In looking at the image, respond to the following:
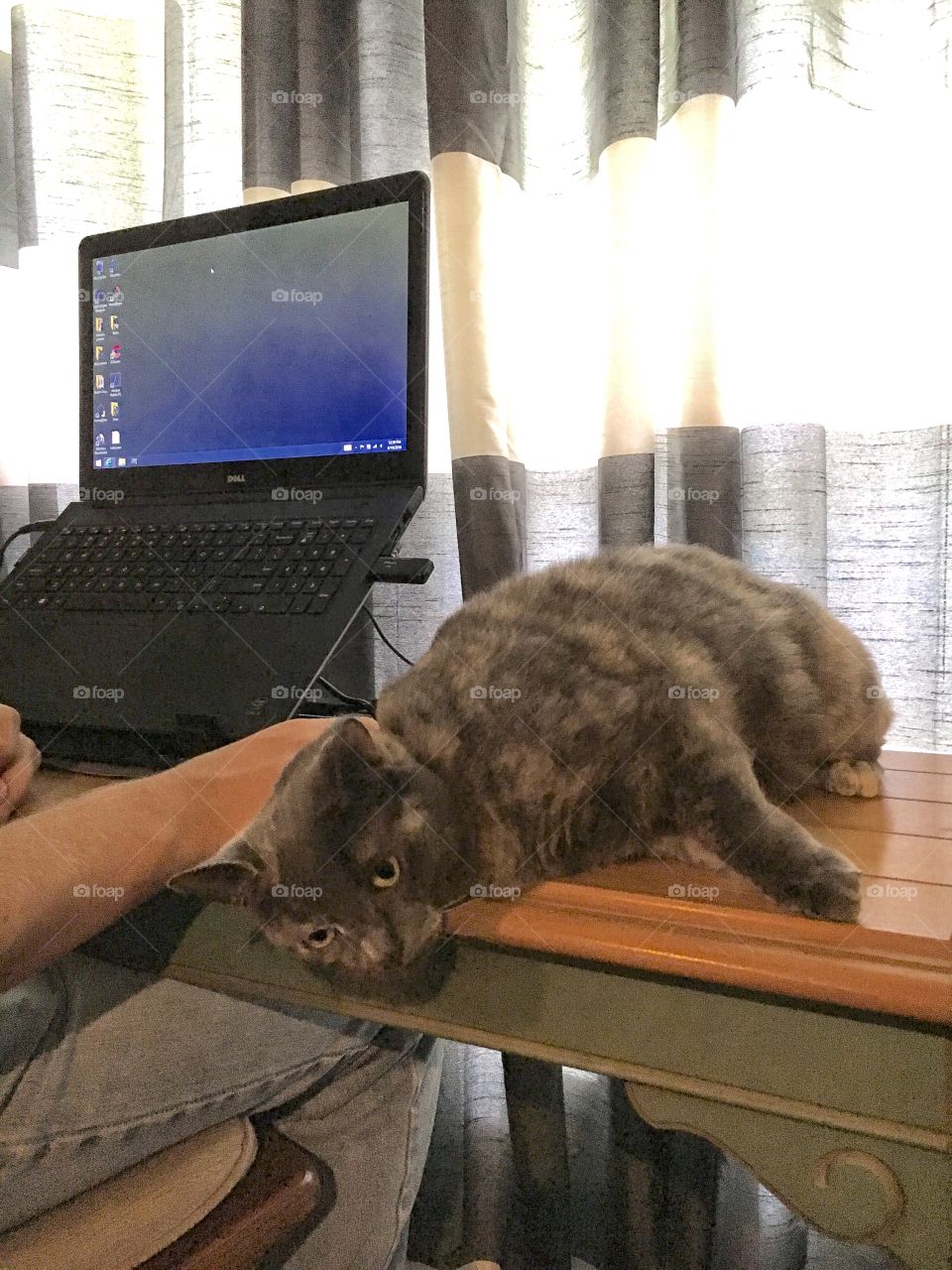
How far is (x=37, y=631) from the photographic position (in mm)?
881

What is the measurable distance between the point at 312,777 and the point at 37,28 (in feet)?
4.75

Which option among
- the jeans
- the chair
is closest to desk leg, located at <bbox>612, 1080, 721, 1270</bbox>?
the jeans

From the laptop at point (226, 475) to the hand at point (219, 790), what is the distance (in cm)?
6

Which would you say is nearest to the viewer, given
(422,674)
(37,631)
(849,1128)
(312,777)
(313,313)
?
(849,1128)

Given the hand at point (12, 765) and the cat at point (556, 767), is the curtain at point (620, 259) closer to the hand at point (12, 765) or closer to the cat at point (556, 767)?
the cat at point (556, 767)

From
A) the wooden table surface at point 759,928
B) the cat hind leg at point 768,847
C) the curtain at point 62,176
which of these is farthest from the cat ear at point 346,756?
the curtain at point 62,176

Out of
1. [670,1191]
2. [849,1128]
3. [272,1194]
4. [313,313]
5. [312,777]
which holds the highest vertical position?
[313,313]

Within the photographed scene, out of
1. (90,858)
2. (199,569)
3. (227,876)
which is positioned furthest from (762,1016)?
(199,569)

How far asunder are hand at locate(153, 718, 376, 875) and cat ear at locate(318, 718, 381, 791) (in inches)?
3.7

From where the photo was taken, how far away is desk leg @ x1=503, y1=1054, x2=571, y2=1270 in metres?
1.06

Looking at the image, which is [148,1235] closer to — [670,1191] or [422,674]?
[422,674]

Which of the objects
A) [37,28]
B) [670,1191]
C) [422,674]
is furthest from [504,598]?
[37,28]

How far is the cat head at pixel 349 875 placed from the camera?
0.53m

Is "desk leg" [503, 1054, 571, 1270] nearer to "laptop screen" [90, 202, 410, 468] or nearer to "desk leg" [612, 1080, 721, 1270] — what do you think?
"desk leg" [612, 1080, 721, 1270]
